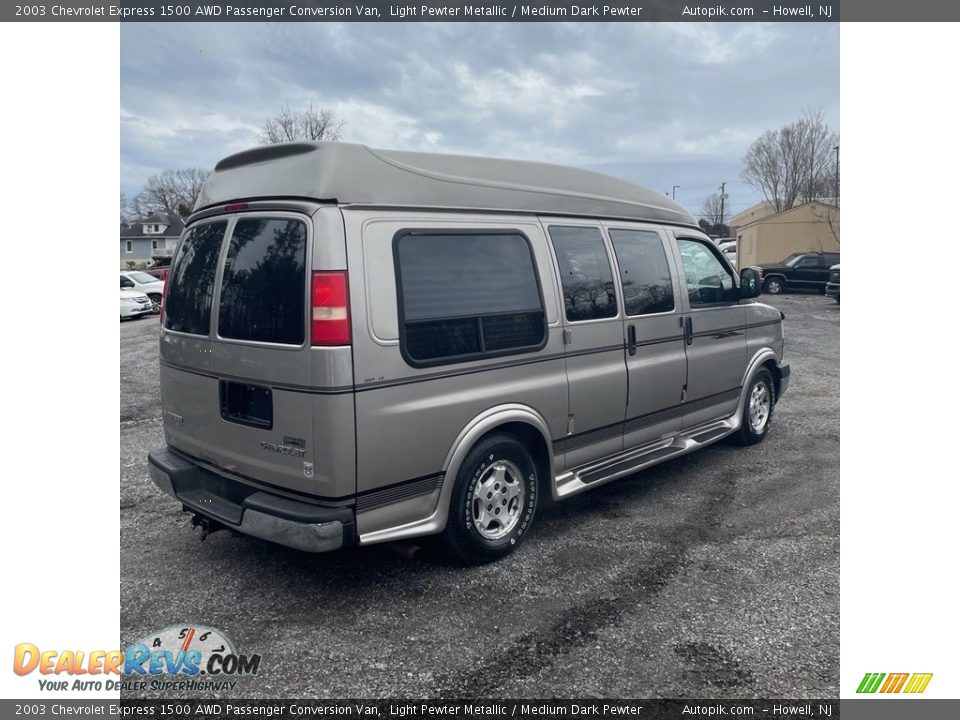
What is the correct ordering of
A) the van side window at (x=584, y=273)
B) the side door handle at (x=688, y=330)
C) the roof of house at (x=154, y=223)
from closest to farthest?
the van side window at (x=584, y=273), the side door handle at (x=688, y=330), the roof of house at (x=154, y=223)

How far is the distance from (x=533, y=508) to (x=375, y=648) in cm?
149

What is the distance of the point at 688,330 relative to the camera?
5.68m

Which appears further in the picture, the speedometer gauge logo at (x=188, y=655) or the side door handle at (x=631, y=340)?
the side door handle at (x=631, y=340)

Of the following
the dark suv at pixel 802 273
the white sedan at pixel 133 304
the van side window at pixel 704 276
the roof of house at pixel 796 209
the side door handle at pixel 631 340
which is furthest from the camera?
the roof of house at pixel 796 209

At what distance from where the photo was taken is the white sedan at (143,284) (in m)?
23.3

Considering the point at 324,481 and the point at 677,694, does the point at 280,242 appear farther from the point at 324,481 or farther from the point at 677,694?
the point at 677,694

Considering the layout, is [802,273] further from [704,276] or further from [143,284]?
[143,284]

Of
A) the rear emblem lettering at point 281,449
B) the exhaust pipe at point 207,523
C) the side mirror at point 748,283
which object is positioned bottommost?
the exhaust pipe at point 207,523

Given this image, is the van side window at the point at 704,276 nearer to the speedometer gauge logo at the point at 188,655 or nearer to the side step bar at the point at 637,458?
the side step bar at the point at 637,458

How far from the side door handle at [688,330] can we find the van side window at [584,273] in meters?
0.95

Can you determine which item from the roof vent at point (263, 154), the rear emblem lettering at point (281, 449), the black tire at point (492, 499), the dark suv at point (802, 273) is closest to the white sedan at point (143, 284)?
the roof vent at point (263, 154)

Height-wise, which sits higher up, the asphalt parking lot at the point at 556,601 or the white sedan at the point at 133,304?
the white sedan at the point at 133,304

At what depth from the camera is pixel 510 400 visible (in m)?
4.22

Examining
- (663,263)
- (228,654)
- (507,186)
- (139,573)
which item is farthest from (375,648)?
(663,263)
